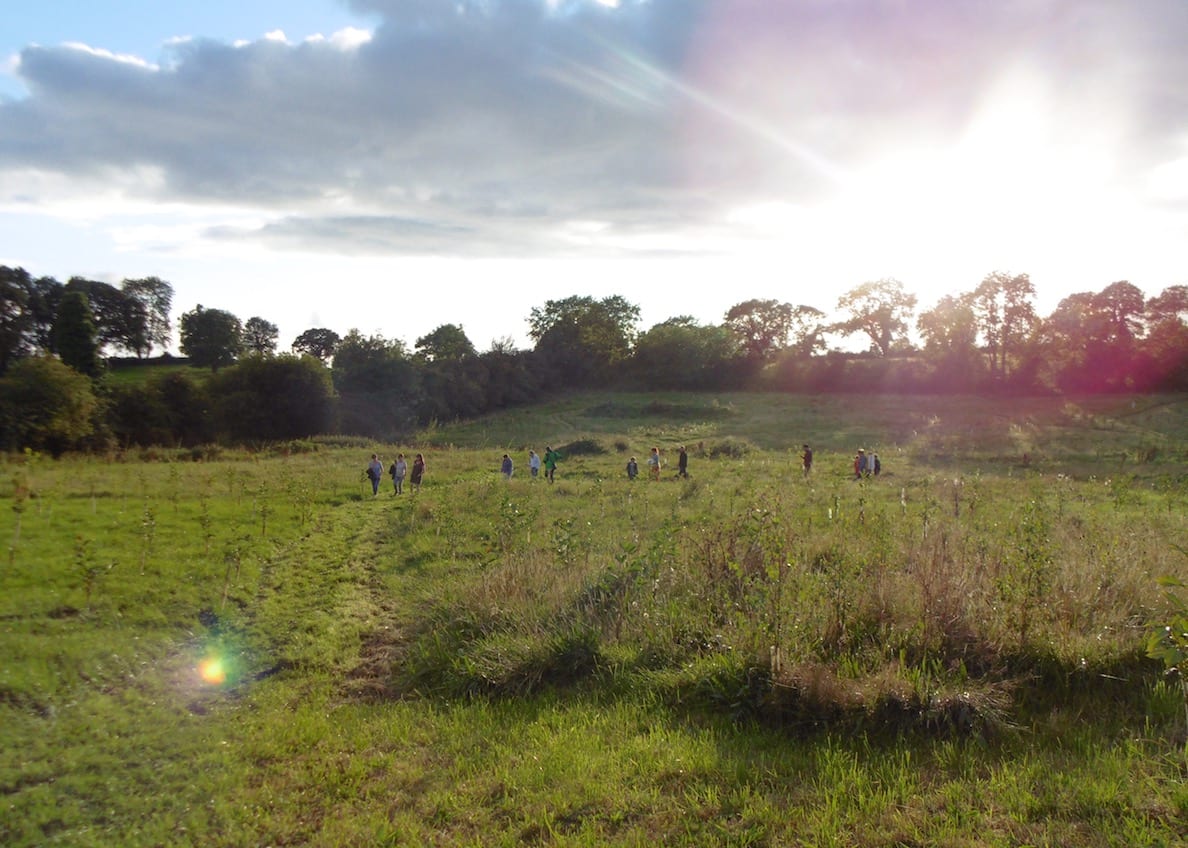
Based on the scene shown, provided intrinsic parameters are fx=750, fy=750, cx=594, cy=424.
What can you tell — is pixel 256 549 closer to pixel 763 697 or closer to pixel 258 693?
pixel 258 693

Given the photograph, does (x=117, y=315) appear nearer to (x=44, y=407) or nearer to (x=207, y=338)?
(x=207, y=338)

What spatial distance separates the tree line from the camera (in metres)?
45.2

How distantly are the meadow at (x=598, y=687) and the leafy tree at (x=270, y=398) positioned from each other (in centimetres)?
3488

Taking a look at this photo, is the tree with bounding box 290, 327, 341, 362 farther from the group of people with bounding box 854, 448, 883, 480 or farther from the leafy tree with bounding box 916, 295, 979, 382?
the group of people with bounding box 854, 448, 883, 480

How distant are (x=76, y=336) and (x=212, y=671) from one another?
4926cm

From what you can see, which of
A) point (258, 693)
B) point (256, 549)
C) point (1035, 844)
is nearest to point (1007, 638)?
point (1035, 844)

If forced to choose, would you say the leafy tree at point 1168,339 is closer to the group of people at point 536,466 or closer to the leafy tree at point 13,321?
the group of people at point 536,466

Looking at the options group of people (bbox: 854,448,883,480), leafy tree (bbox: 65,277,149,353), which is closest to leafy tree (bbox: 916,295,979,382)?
group of people (bbox: 854,448,883,480)

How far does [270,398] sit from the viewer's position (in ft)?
153

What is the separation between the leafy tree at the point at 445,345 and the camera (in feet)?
231

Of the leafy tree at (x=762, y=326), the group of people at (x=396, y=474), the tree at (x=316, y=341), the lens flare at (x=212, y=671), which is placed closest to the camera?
the lens flare at (x=212, y=671)

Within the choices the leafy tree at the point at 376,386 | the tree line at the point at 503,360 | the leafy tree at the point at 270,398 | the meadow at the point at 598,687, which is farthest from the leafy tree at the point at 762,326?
the meadow at the point at 598,687

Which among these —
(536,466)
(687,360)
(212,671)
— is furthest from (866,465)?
(687,360)

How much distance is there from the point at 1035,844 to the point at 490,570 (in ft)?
21.4
